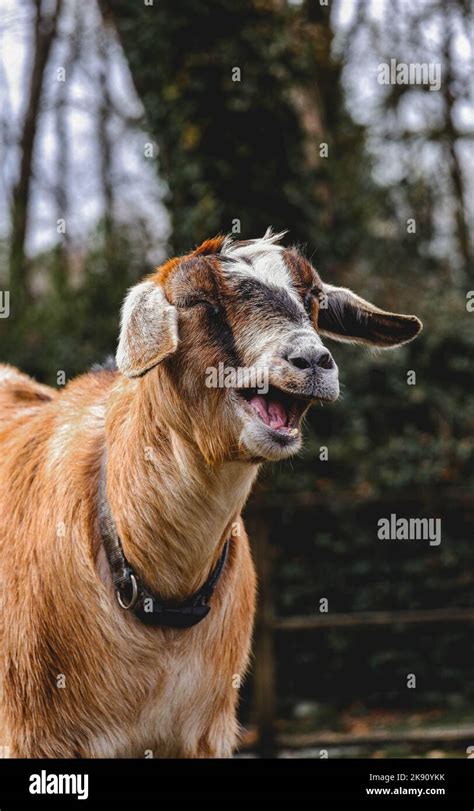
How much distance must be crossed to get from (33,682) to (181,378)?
3.83 feet

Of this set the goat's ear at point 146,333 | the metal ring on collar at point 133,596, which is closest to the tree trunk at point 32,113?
the metal ring on collar at point 133,596

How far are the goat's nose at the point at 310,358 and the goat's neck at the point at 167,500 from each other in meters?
0.49

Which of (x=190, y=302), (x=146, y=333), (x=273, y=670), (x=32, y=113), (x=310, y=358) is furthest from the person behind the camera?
(x=32, y=113)

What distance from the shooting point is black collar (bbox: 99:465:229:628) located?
3438mm

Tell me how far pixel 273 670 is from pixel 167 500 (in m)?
4.34

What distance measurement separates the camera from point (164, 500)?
11.1 feet

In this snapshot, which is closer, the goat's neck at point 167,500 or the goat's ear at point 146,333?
the goat's ear at point 146,333

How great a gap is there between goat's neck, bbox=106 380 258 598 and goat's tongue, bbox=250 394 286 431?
0.79 feet

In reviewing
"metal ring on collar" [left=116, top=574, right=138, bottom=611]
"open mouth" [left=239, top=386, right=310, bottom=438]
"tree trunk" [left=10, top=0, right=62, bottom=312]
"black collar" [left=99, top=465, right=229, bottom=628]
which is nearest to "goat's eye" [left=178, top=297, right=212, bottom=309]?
"open mouth" [left=239, top=386, right=310, bottom=438]

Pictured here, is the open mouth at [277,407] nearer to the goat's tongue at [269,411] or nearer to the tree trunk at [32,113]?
the goat's tongue at [269,411]

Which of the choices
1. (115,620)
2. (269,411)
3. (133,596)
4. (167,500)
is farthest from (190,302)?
(115,620)

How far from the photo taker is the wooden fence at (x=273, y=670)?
277 inches

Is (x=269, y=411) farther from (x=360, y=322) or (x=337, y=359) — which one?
(x=337, y=359)

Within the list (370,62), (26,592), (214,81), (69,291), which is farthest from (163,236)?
(26,592)
